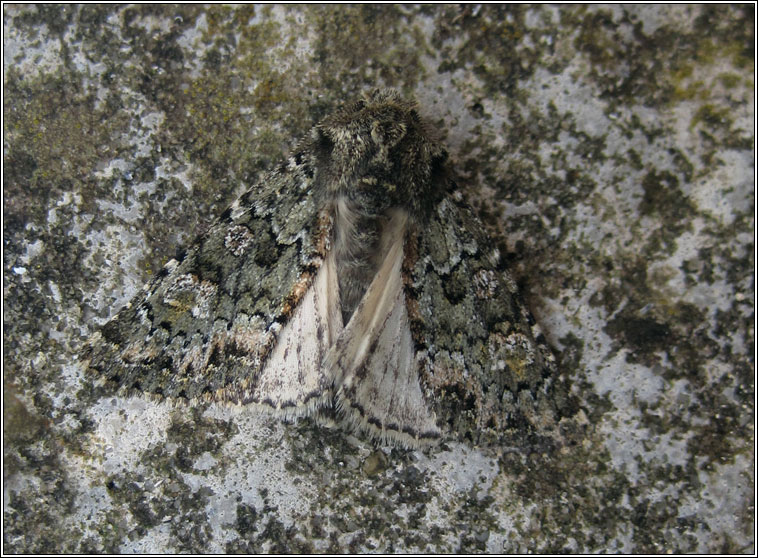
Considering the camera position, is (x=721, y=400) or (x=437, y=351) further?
(x=721, y=400)

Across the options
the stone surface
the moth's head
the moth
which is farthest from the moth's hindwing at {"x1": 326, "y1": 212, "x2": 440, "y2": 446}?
the stone surface

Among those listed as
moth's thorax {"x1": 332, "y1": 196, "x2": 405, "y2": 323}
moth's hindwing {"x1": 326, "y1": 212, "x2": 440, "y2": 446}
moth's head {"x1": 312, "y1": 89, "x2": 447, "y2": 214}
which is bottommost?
moth's hindwing {"x1": 326, "y1": 212, "x2": 440, "y2": 446}

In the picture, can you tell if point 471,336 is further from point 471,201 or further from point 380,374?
point 471,201

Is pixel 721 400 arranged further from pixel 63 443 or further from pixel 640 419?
pixel 63 443

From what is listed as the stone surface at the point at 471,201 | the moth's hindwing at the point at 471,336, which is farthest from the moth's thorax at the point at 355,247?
the stone surface at the point at 471,201

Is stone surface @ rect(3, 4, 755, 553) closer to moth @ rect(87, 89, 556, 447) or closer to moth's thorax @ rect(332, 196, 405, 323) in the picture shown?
moth @ rect(87, 89, 556, 447)

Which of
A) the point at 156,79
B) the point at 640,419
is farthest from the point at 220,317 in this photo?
the point at 640,419

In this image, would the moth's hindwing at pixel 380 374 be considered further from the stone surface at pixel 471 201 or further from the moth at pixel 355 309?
the stone surface at pixel 471 201

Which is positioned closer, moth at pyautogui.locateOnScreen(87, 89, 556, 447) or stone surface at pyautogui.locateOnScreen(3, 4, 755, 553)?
moth at pyautogui.locateOnScreen(87, 89, 556, 447)
